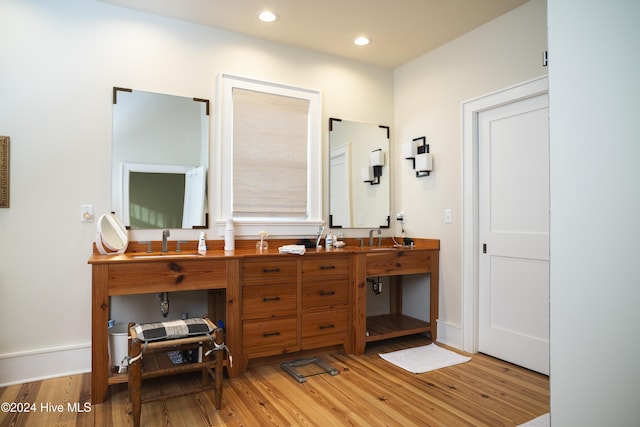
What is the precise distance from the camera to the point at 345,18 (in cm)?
300

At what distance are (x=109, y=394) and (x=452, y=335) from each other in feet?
8.45

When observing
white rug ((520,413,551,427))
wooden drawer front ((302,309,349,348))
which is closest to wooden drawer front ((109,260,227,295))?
wooden drawer front ((302,309,349,348))

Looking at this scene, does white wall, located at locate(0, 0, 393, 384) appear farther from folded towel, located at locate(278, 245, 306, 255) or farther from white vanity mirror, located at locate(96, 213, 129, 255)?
folded towel, located at locate(278, 245, 306, 255)

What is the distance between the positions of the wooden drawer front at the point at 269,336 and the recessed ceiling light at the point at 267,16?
2.24m

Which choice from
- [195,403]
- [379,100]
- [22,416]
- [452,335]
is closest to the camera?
[22,416]

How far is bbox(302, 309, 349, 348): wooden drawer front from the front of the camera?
2908 millimetres

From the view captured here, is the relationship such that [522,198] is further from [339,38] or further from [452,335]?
[339,38]

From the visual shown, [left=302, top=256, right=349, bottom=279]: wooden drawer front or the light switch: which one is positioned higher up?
the light switch

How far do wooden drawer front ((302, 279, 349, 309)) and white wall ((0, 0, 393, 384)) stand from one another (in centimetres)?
107

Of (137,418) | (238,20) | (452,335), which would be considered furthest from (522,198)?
(137,418)

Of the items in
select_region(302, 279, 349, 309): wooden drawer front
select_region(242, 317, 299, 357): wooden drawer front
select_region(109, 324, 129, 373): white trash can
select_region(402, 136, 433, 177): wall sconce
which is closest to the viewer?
select_region(109, 324, 129, 373): white trash can

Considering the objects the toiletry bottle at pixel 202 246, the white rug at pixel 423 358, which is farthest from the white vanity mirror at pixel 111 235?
the white rug at pixel 423 358

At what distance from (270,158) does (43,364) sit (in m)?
2.15

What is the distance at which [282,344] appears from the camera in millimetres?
2807
